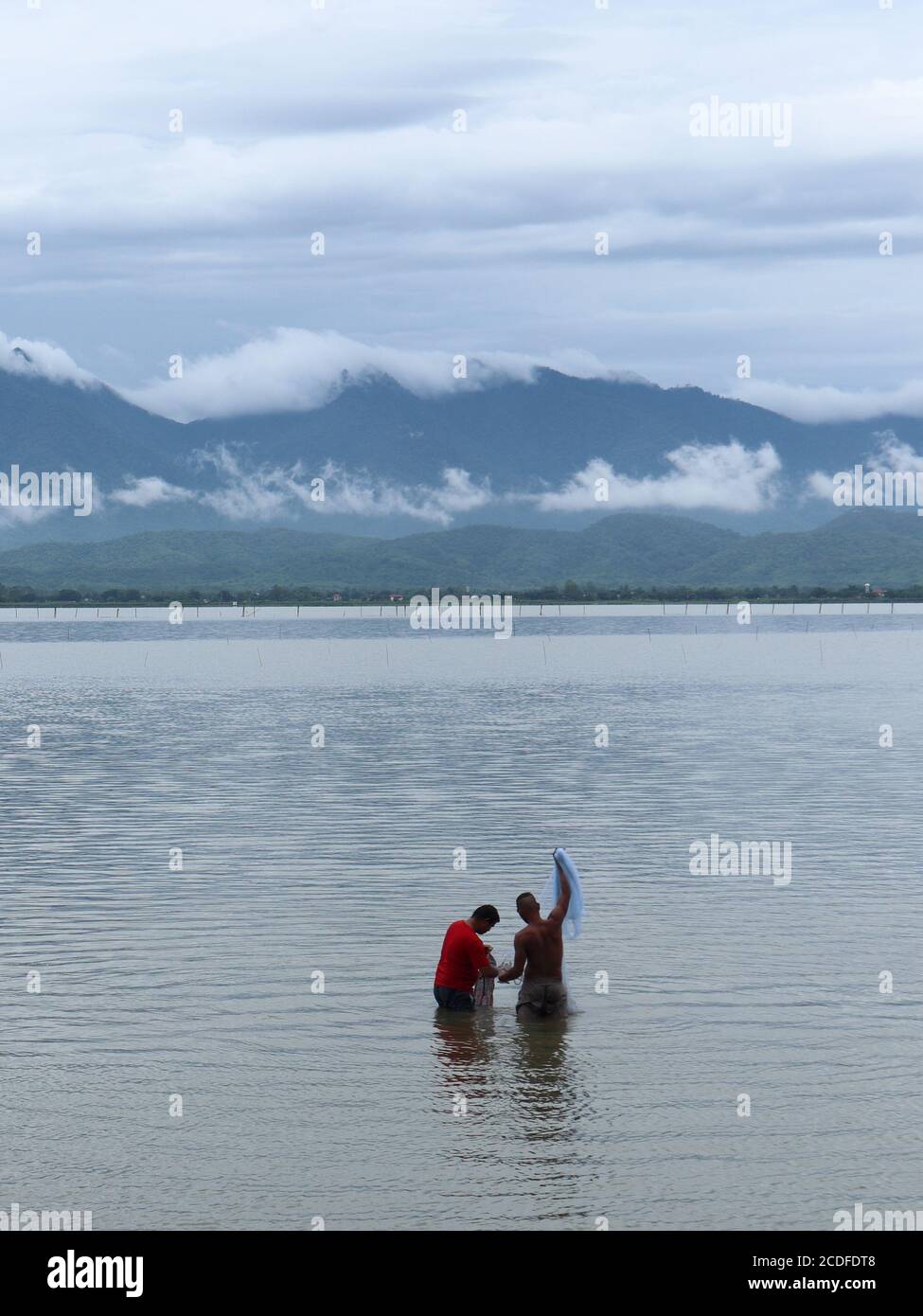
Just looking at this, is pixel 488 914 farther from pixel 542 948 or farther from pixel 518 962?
pixel 518 962

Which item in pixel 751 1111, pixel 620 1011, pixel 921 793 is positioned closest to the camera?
pixel 751 1111

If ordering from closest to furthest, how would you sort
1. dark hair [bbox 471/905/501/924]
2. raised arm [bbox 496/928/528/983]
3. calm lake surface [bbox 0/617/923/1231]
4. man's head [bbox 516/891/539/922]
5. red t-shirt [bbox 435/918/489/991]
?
calm lake surface [bbox 0/617/923/1231]
dark hair [bbox 471/905/501/924]
man's head [bbox 516/891/539/922]
red t-shirt [bbox 435/918/489/991]
raised arm [bbox 496/928/528/983]

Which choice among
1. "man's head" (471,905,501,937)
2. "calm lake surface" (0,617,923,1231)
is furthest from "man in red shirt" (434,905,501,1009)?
"calm lake surface" (0,617,923,1231)

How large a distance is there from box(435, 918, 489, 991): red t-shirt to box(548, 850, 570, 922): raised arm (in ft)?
3.34

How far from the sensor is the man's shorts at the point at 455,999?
853 inches

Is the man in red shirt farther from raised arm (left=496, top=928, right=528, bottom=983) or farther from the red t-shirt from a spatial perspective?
raised arm (left=496, top=928, right=528, bottom=983)

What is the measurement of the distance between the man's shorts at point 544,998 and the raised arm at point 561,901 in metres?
0.77

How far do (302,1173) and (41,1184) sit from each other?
2.40 metres

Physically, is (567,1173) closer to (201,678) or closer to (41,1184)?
(41,1184)

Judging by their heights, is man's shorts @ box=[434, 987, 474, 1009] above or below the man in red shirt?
below

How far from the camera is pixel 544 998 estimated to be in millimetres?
21609

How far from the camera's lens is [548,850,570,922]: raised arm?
2184cm
